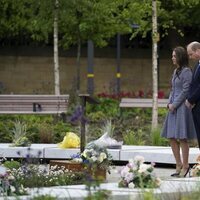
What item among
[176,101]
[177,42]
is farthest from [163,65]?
[176,101]

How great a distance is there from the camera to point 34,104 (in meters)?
21.3

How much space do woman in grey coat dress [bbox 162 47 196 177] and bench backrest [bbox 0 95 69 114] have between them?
343 inches

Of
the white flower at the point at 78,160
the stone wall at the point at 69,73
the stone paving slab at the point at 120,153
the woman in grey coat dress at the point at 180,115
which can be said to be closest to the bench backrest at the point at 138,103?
the stone paving slab at the point at 120,153

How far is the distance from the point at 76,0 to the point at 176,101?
41.2 feet

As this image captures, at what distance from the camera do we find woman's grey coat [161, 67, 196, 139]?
12.3 metres

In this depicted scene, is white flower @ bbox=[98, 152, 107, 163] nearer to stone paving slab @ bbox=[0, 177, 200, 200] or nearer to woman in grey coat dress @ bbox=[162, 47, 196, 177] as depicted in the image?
woman in grey coat dress @ bbox=[162, 47, 196, 177]

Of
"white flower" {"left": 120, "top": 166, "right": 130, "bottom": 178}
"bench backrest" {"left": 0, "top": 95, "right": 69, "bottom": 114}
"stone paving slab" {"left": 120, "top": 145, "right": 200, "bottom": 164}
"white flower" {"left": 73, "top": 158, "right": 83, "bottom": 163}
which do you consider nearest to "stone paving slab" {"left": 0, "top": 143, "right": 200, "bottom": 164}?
"stone paving slab" {"left": 120, "top": 145, "right": 200, "bottom": 164}

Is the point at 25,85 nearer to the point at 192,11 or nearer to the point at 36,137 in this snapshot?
the point at 192,11

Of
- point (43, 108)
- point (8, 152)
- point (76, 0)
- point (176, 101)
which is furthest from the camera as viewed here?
point (76, 0)

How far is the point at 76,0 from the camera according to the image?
2453 cm

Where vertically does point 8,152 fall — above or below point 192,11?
below

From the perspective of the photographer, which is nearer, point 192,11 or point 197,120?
point 197,120

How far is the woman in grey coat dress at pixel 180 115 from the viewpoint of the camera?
12.3 m

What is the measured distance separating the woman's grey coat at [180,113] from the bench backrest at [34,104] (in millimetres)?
8740
